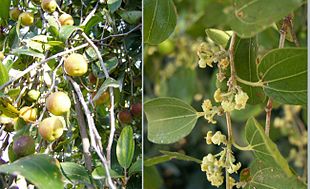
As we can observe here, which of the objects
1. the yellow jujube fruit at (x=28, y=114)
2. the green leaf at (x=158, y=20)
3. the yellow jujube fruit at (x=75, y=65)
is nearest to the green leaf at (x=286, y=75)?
the green leaf at (x=158, y=20)

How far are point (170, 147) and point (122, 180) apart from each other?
0.12 meters

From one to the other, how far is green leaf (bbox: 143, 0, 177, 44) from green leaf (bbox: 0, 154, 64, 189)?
0.17 meters

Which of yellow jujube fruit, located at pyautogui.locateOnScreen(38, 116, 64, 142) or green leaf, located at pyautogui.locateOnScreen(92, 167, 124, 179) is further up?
yellow jujube fruit, located at pyautogui.locateOnScreen(38, 116, 64, 142)

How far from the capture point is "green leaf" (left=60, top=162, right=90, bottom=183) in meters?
0.63

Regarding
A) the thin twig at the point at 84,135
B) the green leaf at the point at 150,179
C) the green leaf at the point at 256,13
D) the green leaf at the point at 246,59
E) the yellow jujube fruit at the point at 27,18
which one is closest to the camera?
the green leaf at the point at 256,13

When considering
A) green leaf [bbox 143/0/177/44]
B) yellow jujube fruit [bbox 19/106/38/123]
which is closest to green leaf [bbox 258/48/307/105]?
green leaf [bbox 143/0/177/44]

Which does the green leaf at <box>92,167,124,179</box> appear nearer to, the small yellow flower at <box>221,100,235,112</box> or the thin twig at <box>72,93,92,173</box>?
the thin twig at <box>72,93,92,173</box>

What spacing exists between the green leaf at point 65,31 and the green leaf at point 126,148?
6.3 inches

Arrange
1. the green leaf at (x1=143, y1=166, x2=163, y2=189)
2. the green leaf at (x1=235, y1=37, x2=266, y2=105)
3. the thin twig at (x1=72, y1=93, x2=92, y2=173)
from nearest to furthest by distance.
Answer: the green leaf at (x1=235, y1=37, x2=266, y2=105) < the green leaf at (x1=143, y1=166, x2=163, y2=189) < the thin twig at (x1=72, y1=93, x2=92, y2=173)

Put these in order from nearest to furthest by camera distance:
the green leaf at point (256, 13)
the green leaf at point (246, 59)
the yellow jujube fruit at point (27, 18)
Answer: the green leaf at point (256, 13), the green leaf at point (246, 59), the yellow jujube fruit at point (27, 18)

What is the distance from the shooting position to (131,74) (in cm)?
74

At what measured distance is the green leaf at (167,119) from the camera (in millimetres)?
420

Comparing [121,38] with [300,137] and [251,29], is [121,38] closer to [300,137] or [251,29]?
[300,137]

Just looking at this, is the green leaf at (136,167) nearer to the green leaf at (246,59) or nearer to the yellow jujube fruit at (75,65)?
the yellow jujube fruit at (75,65)
